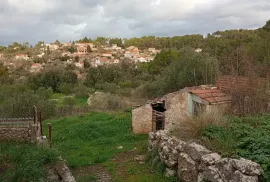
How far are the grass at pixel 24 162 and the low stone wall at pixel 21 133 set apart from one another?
1128 mm

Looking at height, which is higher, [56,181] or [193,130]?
[193,130]

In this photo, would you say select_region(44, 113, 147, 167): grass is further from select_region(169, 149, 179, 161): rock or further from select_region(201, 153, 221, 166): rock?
select_region(201, 153, 221, 166): rock

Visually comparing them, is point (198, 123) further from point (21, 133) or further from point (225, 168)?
point (21, 133)

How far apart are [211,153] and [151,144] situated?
3.46 meters

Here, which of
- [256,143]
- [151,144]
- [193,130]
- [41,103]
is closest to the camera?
[256,143]

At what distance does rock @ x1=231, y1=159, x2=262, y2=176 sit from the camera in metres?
5.52

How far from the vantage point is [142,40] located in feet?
407

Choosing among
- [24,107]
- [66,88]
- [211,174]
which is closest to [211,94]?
[211,174]

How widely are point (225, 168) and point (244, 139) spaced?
4.30 feet

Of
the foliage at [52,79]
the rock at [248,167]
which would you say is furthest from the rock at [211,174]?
the foliage at [52,79]

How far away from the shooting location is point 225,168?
233 inches

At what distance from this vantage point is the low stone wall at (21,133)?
11.0m

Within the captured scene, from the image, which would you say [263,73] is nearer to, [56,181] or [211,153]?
[211,153]

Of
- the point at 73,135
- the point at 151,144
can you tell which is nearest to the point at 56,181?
the point at 151,144
